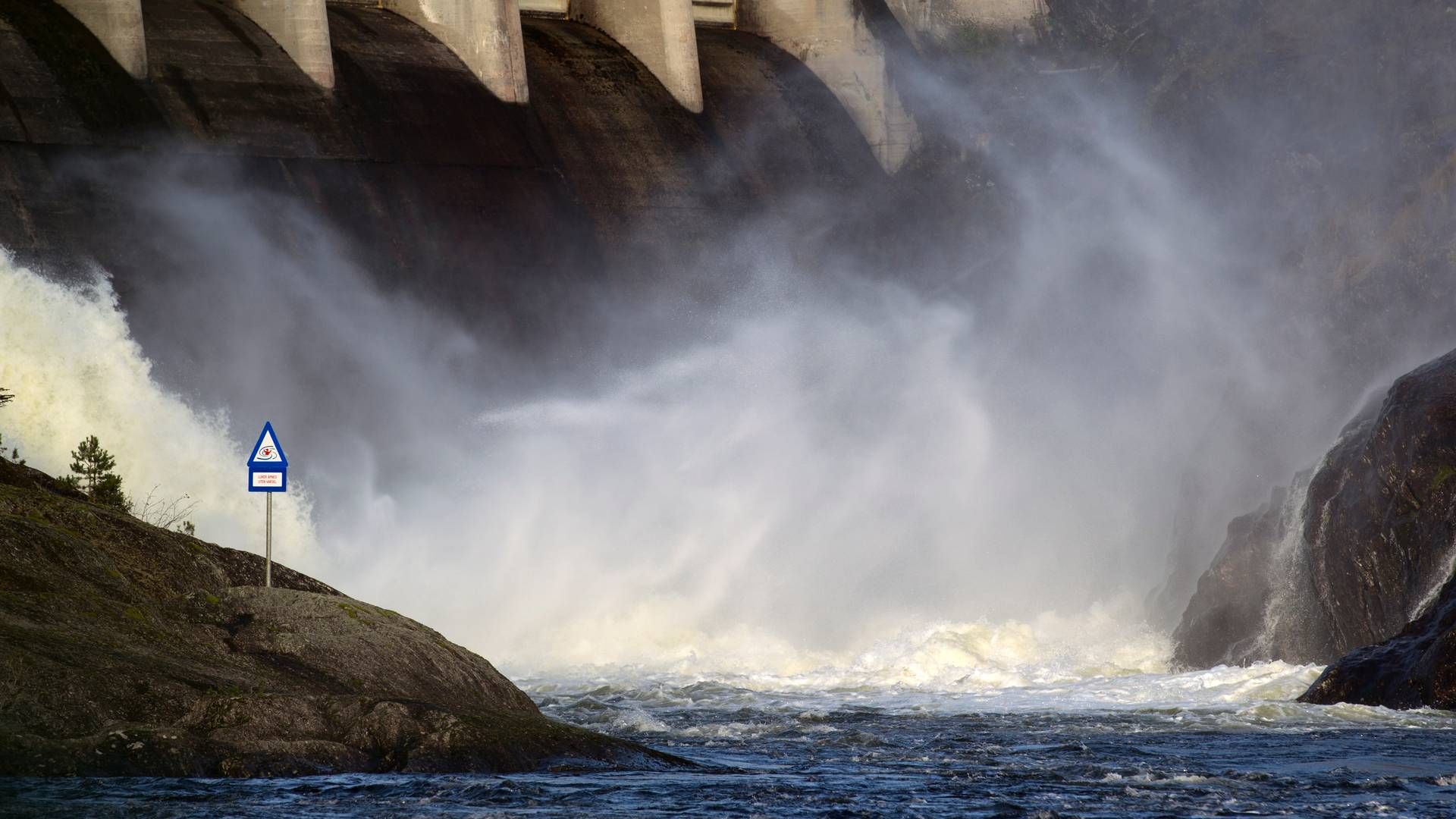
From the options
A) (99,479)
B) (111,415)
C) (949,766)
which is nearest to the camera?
(949,766)

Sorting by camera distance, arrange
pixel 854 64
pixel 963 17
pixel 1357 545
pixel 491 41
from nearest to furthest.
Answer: pixel 1357 545
pixel 491 41
pixel 854 64
pixel 963 17

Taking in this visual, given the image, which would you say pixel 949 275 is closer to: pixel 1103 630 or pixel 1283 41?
pixel 1283 41

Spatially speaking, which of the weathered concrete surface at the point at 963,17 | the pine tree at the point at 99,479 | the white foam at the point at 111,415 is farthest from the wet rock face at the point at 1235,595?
the weathered concrete surface at the point at 963,17

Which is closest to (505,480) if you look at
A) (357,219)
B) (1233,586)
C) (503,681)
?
(357,219)

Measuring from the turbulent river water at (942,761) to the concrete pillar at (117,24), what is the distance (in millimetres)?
15813

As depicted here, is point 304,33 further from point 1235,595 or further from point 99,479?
point 1235,595

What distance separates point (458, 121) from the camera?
124 ft

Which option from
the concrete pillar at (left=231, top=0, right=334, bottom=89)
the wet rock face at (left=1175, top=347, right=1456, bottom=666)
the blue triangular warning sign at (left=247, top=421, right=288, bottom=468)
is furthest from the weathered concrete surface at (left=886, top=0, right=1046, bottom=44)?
the blue triangular warning sign at (left=247, top=421, right=288, bottom=468)

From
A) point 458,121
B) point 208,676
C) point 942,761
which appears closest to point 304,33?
point 458,121

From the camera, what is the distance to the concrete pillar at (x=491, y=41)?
3878 cm

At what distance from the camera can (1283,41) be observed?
42.3 m

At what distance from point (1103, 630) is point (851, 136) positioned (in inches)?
746

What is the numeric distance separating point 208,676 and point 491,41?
87.4 feet

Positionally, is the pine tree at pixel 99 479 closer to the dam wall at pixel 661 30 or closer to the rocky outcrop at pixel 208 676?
the rocky outcrop at pixel 208 676
